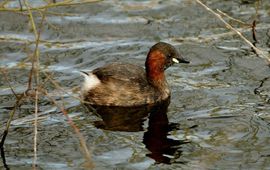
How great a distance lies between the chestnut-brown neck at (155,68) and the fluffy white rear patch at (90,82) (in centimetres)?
71

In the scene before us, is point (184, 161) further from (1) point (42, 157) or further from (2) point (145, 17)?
(2) point (145, 17)

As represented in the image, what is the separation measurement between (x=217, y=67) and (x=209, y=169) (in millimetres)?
3208

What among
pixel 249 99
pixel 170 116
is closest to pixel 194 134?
pixel 170 116

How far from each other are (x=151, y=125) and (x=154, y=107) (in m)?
0.81

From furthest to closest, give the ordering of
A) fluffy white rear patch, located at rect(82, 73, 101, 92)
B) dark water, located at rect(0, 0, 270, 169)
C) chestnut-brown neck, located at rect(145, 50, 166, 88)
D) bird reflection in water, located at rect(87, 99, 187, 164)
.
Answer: chestnut-brown neck, located at rect(145, 50, 166, 88), fluffy white rear patch, located at rect(82, 73, 101, 92), bird reflection in water, located at rect(87, 99, 187, 164), dark water, located at rect(0, 0, 270, 169)

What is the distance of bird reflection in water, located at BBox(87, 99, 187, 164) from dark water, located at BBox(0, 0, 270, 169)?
0.01 metres

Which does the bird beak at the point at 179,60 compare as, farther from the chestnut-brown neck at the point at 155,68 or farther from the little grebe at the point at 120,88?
the little grebe at the point at 120,88

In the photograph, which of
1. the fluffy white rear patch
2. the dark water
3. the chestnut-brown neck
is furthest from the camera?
the chestnut-brown neck

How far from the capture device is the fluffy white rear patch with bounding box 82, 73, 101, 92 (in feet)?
28.3

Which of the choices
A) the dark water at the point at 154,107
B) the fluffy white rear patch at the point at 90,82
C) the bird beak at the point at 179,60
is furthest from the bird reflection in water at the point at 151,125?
the bird beak at the point at 179,60

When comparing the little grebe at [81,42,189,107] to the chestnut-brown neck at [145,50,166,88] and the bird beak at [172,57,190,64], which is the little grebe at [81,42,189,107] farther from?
the bird beak at [172,57,190,64]

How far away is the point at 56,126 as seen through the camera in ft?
25.1

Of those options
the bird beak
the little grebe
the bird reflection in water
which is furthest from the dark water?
the bird beak

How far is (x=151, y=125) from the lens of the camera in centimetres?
789
